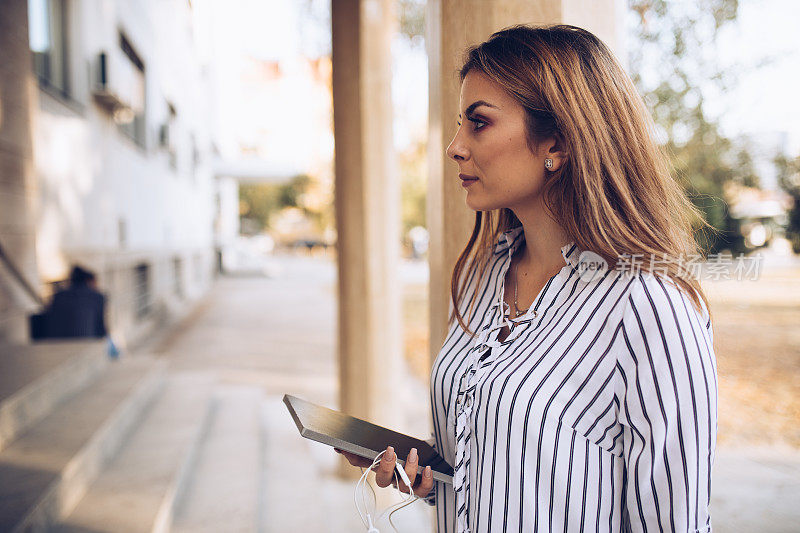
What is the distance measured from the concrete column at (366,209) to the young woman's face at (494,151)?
286 centimetres

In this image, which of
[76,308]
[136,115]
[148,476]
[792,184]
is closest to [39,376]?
[148,476]

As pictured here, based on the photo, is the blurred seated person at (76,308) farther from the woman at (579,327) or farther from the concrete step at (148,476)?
the woman at (579,327)

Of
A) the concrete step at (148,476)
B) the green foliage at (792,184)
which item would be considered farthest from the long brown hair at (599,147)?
the green foliage at (792,184)

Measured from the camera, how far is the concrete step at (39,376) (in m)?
3.27

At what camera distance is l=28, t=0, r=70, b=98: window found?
5586 millimetres

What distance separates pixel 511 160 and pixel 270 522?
3.24 meters

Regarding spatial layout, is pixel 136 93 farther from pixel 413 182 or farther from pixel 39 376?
pixel 413 182

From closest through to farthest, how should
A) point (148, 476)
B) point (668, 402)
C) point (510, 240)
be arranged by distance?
point (668, 402), point (510, 240), point (148, 476)

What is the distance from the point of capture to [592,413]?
3.78 ft

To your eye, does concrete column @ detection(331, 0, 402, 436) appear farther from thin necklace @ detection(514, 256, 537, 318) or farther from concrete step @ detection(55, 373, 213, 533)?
thin necklace @ detection(514, 256, 537, 318)

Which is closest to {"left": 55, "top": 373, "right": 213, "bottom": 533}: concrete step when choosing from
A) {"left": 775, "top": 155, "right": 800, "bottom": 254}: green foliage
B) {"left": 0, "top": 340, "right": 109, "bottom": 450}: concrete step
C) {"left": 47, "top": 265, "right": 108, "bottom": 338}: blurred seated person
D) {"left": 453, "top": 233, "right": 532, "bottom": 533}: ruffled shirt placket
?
{"left": 0, "top": 340, "right": 109, "bottom": 450}: concrete step

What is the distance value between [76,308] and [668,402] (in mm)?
5763

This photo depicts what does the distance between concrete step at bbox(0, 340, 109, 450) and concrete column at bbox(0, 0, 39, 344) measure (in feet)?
1.15

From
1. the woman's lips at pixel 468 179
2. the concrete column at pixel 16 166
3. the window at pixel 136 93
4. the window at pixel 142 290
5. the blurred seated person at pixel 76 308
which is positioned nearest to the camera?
the woman's lips at pixel 468 179
